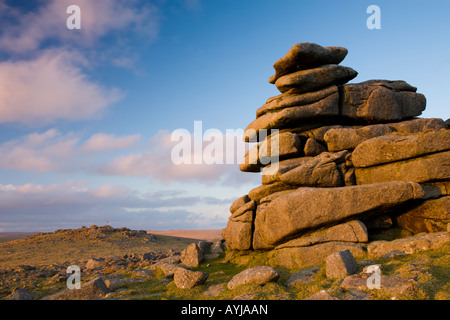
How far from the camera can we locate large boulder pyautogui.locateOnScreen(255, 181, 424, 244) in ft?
64.2

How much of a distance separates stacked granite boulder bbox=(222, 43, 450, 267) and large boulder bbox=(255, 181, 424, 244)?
0.22 feet

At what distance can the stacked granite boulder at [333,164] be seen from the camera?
1975cm

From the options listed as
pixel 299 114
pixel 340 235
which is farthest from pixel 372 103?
pixel 340 235

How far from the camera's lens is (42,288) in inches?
830

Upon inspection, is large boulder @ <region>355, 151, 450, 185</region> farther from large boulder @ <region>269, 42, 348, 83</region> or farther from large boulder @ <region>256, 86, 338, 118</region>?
large boulder @ <region>269, 42, 348, 83</region>

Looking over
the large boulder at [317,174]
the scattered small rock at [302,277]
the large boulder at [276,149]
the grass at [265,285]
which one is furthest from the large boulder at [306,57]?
the scattered small rock at [302,277]

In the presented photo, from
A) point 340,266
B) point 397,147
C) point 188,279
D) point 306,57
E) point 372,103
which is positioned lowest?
point 188,279

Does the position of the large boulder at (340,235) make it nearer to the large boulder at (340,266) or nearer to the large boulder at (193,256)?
the large boulder at (340,266)

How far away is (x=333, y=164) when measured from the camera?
23.4 m

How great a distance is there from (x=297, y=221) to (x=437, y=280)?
870 cm

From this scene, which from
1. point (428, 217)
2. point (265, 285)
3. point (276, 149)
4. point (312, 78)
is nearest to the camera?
point (265, 285)

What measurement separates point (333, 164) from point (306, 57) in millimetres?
10999

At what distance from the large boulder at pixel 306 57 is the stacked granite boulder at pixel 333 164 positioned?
0.33ft

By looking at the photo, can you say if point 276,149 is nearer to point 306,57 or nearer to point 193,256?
point 306,57
